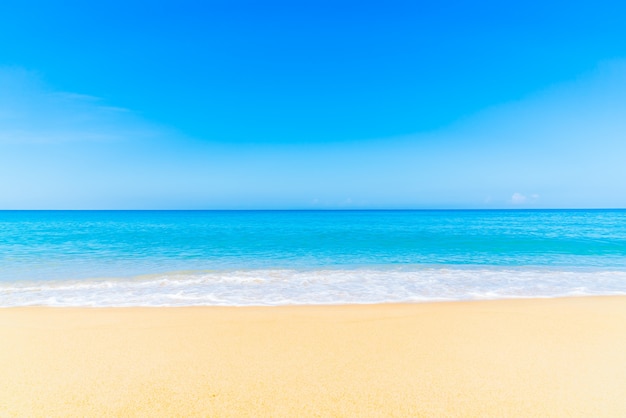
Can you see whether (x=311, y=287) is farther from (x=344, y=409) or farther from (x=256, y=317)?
(x=344, y=409)

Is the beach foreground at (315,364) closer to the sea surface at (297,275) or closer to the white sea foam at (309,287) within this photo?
the white sea foam at (309,287)

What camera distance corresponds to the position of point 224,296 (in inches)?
352

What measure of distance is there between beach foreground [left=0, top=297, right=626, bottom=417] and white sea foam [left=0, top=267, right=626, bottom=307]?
5.48 ft

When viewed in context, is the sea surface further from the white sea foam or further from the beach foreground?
the beach foreground

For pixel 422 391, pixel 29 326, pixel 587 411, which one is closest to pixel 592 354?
pixel 587 411

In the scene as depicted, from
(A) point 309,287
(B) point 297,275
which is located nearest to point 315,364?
(A) point 309,287

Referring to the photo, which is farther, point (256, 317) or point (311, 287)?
point (311, 287)

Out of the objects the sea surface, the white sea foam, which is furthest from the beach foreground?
the sea surface

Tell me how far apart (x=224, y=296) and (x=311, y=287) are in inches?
109

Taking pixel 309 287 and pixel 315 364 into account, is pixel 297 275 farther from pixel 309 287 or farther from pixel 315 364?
pixel 315 364

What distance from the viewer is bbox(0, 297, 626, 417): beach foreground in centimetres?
353

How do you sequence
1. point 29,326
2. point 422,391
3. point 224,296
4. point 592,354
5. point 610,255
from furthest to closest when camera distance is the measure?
point 610,255 < point 224,296 < point 29,326 < point 592,354 < point 422,391

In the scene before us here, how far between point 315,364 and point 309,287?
5782 mm

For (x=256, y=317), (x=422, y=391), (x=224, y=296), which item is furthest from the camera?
(x=224, y=296)
